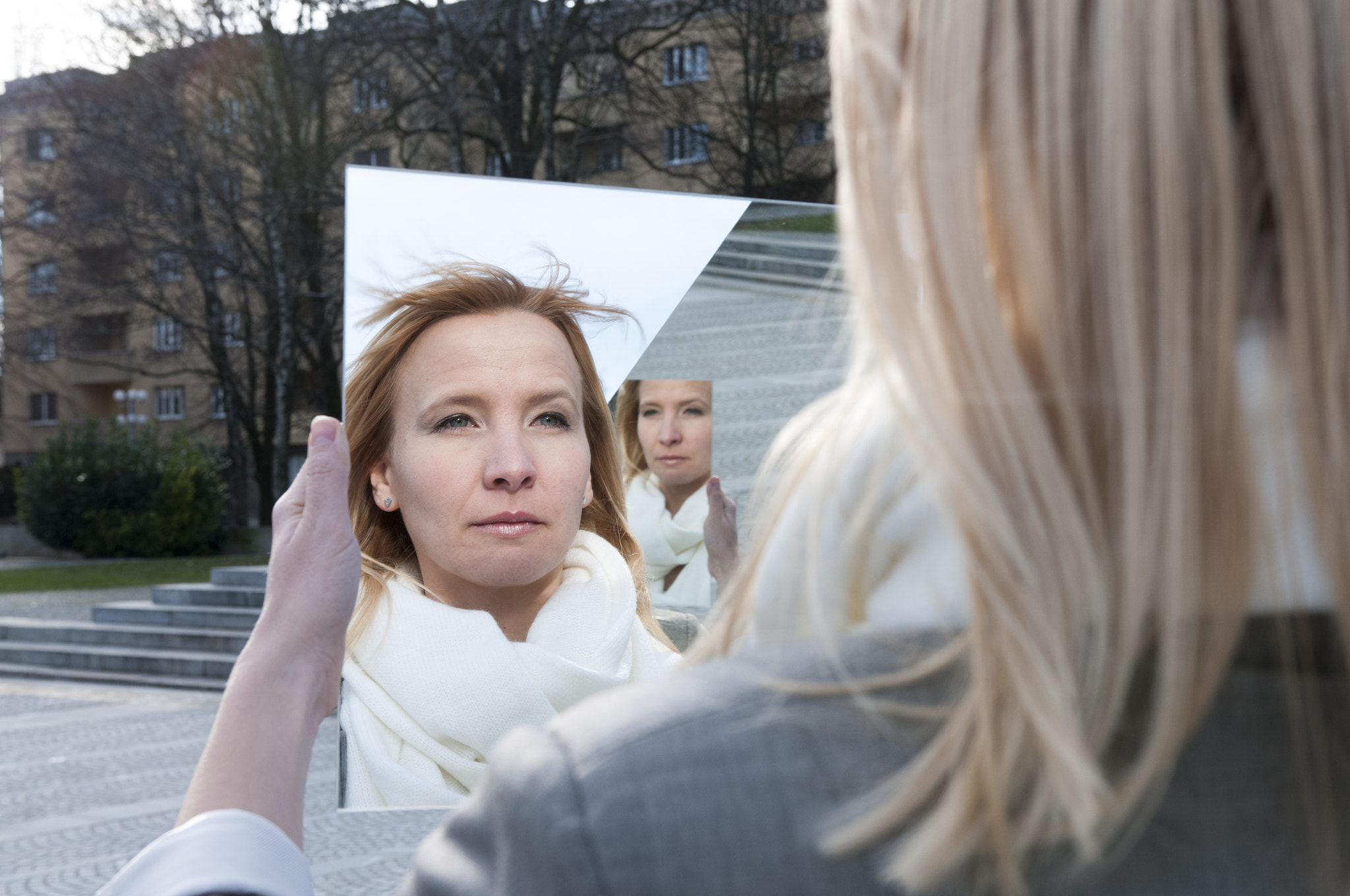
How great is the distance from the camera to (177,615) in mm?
12281

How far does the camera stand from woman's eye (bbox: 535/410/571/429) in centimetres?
232

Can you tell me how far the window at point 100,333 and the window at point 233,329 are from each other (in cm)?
254

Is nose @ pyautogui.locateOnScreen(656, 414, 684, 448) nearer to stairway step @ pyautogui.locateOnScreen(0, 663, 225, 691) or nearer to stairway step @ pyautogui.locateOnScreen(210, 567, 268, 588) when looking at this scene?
stairway step @ pyautogui.locateOnScreen(0, 663, 225, 691)

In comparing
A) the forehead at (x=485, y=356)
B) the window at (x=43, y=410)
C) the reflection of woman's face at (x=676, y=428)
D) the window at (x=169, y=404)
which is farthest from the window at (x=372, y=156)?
the window at (x=43, y=410)

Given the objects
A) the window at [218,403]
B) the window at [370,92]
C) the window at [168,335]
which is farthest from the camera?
the window at [218,403]

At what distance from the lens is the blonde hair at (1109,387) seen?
555 mm

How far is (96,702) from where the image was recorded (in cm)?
991

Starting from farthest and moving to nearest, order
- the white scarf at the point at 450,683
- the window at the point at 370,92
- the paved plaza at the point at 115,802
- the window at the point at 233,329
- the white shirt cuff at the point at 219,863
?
1. the window at the point at 233,329
2. the window at the point at 370,92
3. the paved plaza at the point at 115,802
4. the white scarf at the point at 450,683
5. the white shirt cuff at the point at 219,863

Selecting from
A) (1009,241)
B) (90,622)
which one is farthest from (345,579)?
(90,622)

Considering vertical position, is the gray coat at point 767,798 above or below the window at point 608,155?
below

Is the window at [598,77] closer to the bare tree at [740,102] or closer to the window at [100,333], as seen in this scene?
the bare tree at [740,102]

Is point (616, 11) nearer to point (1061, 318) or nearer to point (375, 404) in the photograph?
point (375, 404)

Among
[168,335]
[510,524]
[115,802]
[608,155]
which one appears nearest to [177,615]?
[115,802]

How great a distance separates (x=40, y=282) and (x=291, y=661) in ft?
83.7
